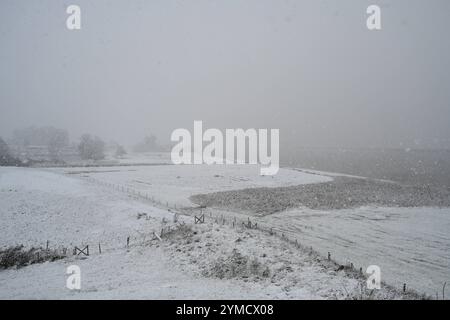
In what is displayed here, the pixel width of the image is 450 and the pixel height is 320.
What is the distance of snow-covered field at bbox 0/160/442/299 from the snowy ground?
0.25ft

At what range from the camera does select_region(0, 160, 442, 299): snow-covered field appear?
17312 millimetres

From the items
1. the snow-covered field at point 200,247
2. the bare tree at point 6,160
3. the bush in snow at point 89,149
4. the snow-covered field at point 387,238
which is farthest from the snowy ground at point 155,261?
the bush in snow at point 89,149

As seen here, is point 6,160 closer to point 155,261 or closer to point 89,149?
point 89,149

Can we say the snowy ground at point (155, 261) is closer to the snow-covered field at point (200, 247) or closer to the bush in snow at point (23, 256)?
the snow-covered field at point (200, 247)

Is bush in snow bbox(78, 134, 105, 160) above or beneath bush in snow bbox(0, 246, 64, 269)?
above

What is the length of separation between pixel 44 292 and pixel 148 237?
1032cm

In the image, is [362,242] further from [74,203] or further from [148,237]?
[74,203]

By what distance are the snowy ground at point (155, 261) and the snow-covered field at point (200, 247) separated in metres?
0.08

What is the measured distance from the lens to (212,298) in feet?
50.2

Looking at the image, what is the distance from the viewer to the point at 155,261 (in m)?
22.0

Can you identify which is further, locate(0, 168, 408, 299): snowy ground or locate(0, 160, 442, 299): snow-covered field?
locate(0, 160, 442, 299): snow-covered field

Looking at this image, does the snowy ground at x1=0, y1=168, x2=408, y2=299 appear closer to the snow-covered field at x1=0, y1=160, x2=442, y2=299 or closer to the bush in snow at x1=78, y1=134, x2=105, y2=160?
the snow-covered field at x1=0, y1=160, x2=442, y2=299

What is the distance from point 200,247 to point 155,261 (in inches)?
145

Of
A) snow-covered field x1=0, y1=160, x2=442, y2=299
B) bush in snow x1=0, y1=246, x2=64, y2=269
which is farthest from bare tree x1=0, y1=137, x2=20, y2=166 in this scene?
bush in snow x1=0, y1=246, x2=64, y2=269
